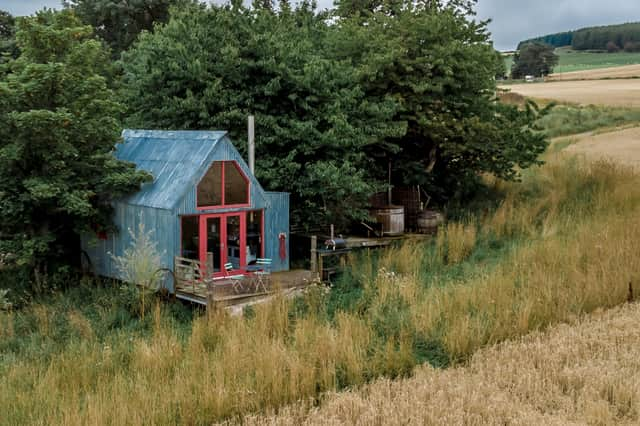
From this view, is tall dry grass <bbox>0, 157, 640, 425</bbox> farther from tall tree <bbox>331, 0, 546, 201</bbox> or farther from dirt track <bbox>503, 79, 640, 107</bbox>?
dirt track <bbox>503, 79, 640, 107</bbox>

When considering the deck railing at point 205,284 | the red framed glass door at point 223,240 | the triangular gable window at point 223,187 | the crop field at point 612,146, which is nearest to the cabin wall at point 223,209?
the triangular gable window at point 223,187

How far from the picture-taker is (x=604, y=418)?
26.5 ft

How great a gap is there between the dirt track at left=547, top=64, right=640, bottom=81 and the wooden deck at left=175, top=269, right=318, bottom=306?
48.1 metres

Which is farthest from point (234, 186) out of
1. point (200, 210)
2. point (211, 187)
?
point (200, 210)

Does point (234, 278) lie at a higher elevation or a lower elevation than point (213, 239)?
lower

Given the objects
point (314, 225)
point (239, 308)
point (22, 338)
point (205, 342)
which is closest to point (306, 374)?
point (205, 342)

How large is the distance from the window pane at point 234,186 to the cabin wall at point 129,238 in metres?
1.53

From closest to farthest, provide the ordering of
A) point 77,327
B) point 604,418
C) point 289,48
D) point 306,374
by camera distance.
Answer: point 604,418
point 306,374
point 77,327
point 289,48

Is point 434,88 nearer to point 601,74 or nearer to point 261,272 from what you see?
point 261,272

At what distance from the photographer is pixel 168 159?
1764 centimetres

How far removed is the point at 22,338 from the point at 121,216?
420 cm

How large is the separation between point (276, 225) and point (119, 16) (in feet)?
91.0

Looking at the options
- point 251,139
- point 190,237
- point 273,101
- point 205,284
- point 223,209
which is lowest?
point 205,284

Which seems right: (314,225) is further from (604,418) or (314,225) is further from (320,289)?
(604,418)
